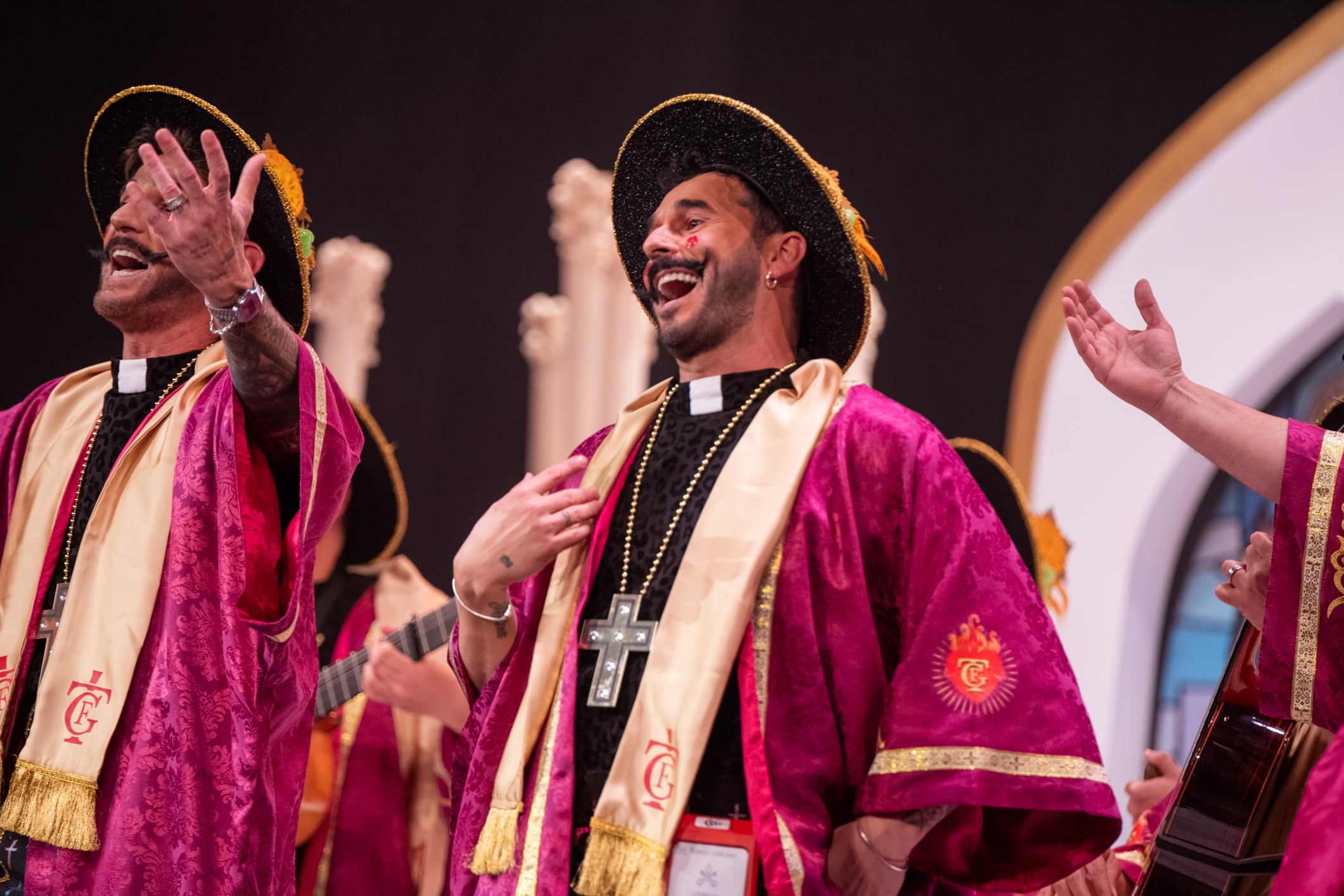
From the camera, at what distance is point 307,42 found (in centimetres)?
405

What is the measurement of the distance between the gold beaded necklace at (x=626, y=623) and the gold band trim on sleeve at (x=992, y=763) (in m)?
0.43

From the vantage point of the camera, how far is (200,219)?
1.98 m

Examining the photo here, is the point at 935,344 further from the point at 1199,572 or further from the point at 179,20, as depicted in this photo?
the point at 179,20

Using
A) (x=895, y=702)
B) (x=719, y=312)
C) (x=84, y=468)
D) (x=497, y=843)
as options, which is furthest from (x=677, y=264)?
(x=84, y=468)

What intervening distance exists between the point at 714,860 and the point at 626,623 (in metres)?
0.39

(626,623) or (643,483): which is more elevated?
(643,483)

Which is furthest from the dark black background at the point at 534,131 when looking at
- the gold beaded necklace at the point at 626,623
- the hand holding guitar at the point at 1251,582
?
the gold beaded necklace at the point at 626,623

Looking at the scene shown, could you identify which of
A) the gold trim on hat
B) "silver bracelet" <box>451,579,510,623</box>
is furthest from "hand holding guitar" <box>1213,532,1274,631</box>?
the gold trim on hat

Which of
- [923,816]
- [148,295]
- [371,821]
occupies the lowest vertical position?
[371,821]

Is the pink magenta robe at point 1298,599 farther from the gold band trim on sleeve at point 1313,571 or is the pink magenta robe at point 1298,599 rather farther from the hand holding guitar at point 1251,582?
the hand holding guitar at point 1251,582

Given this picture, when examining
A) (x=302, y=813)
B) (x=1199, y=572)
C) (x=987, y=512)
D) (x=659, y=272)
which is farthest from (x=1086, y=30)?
(x=302, y=813)

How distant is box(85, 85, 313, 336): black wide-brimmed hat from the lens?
2.47m

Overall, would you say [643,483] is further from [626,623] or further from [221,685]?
[221,685]

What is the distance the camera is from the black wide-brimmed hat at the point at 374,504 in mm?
3994
